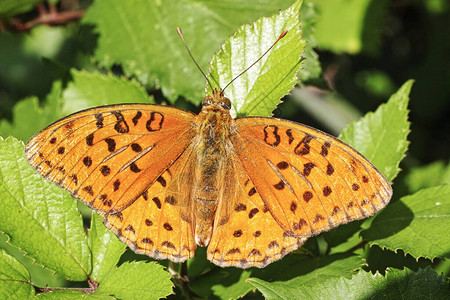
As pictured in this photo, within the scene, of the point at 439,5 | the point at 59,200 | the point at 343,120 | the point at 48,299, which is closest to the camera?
the point at 48,299

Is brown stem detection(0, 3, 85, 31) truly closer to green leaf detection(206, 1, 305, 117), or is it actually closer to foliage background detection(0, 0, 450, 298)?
foliage background detection(0, 0, 450, 298)

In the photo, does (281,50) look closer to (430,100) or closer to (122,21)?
(122,21)

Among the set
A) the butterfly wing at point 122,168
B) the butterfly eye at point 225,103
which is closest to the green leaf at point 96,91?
the butterfly wing at point 122,168

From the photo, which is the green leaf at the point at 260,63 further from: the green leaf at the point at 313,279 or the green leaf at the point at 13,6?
the green leaf at the point at 13,6

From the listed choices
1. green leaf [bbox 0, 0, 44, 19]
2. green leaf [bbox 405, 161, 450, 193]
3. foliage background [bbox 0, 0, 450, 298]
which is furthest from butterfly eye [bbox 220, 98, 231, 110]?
green leaf [bbox 0, 0, 44, 19]

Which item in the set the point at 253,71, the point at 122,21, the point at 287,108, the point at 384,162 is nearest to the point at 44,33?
the point at 122,21

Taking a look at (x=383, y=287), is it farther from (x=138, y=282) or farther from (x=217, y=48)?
(x=217, y=48)

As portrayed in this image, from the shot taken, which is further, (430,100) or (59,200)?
(430,100)

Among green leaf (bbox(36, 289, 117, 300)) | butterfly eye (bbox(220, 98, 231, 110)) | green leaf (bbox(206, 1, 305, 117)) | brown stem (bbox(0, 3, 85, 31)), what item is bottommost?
green leaf (bbox(36, 289, 117, 300))
